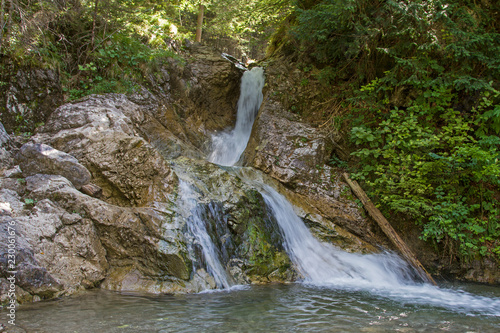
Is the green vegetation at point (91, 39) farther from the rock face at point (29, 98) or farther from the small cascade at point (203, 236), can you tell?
the small cascade at point (203, 236)

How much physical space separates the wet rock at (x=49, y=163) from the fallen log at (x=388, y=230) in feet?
19.7

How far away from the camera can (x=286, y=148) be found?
8.46 meters

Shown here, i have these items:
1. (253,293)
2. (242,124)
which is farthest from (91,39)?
(253,293)

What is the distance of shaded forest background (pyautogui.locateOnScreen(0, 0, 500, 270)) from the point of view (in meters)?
6.46

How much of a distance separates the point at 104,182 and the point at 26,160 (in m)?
1.28

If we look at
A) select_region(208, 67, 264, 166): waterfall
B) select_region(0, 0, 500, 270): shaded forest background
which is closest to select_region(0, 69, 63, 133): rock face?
select_region(0, 0, 500, 270): shaded forest background

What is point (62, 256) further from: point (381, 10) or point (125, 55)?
point (381, 10)

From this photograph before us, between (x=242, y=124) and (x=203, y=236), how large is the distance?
6.35m

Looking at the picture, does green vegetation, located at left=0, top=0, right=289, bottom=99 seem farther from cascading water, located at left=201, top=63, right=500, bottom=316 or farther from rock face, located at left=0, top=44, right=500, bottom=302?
cascading water, located at left=201, top=63, right=500, bottom=316

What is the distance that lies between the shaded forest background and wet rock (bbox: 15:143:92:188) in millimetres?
1802

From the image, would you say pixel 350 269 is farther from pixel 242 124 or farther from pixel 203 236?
pixel 242 124

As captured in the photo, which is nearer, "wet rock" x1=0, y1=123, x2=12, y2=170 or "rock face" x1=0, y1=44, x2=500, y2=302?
"rock face" x1=0, y1=44, x2=500, y2=302

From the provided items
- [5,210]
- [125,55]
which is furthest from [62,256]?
[125,55]

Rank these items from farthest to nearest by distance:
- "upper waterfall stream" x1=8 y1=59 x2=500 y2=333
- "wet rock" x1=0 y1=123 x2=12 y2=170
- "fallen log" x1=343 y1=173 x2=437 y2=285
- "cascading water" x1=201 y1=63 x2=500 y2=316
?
"fallen log" x1=343 y1=173 x2=437 y2=285 → "wet rock" x1=0 y1=123 x2=12 y2=170 → "cascading water" x1=201 y1=63 x2=500 y2=316 → "upper waterfall stream" x1=8 y1=59 x2=500 y2=333
